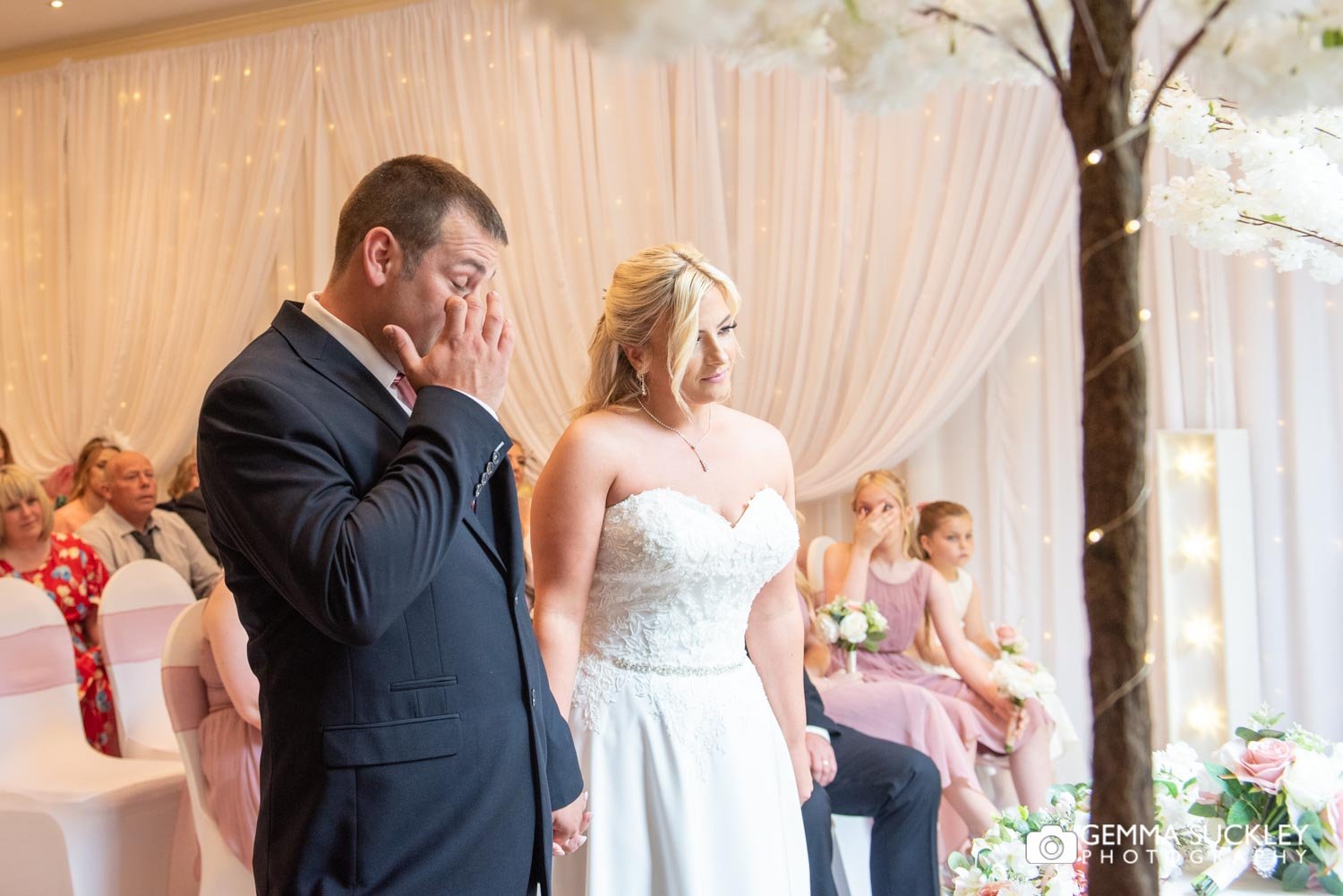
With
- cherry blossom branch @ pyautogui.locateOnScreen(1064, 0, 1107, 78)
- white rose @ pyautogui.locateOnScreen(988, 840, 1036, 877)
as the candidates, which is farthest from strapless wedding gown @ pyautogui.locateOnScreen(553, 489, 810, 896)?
cherry blossom branch @ pyautogui.locateOnScreen(1064, 0, 1107, 78)

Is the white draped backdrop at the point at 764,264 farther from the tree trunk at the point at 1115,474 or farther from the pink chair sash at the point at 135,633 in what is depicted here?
the tree trunk at the point at 1115,474

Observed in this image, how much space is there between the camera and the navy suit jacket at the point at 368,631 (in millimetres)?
1495

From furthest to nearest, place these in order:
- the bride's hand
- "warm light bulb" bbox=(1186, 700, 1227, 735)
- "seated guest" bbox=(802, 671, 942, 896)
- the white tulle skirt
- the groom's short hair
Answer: "warm light bulb" bbox=(1186, 700, 1227, 735), "seated guest" bbox=(802, 671, 942, 896), the bride's hand, the white tulle skirt, the groom's short hair

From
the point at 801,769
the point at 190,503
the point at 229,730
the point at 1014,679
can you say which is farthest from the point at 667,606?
the point at 190,503

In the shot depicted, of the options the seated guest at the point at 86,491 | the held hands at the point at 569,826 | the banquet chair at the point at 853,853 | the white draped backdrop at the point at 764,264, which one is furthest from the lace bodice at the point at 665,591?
the seated guest at the point at 86,491

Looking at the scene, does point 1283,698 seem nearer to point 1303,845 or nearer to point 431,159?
point 1303,845

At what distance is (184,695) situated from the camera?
327cm

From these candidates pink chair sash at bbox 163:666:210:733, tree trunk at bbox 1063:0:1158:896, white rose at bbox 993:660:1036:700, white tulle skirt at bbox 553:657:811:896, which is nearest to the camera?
tree trunk at bbox 1063:0:1158:896

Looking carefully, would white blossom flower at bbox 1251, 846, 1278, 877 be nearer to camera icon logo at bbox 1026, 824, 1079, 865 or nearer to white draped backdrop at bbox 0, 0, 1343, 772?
camera icon logo at bbox 1026, 824, 1079, 865

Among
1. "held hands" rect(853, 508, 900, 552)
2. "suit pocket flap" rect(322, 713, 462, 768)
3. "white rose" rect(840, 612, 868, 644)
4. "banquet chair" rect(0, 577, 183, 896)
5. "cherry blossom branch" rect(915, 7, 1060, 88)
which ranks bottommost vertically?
"banquet chair" rect(0, 577, 183, 896)

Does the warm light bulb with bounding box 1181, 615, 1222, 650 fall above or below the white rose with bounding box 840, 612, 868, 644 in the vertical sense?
below

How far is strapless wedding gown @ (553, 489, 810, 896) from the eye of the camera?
95.0 inches

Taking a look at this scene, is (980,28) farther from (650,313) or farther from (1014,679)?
(1014,679)

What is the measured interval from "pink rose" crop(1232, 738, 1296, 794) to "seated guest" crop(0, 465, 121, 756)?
392 centimetres
